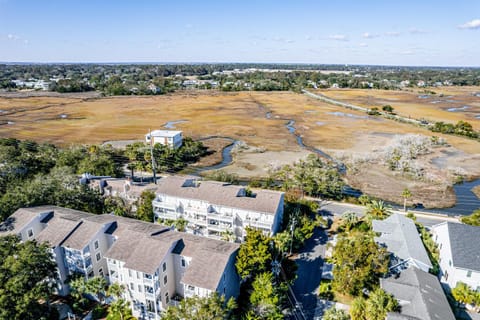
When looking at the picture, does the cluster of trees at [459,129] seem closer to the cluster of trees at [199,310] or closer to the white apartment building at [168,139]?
the white apartment building at [168,139]

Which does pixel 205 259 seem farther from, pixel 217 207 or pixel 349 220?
pixel 349 220

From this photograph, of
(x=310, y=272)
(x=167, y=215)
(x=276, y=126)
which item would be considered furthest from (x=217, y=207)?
(x=276, y=126)

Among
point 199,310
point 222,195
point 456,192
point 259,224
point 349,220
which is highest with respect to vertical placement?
point 222,195

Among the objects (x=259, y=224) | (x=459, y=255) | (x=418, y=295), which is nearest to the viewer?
(x=418, y=295)

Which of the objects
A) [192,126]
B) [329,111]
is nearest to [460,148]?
[329,111]

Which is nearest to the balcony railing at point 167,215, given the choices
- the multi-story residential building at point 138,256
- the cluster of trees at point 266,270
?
the multi-story residential building at point 138,256

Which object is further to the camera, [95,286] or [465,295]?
[465,295]
